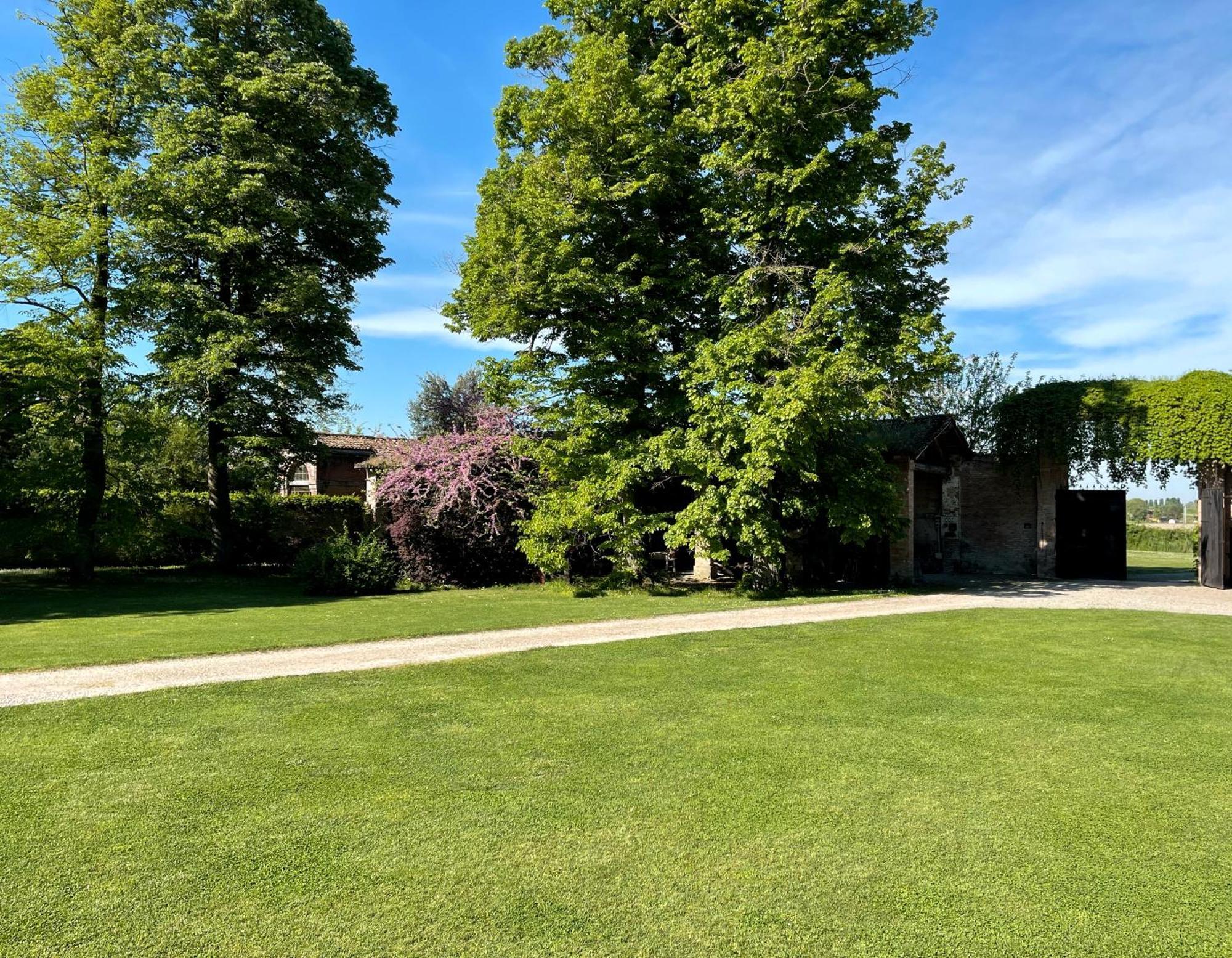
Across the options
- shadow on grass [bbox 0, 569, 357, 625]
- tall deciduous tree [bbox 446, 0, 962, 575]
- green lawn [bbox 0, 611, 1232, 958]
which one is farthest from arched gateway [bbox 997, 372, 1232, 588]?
shadow on grass [bbox 0, 569, 357, 625]

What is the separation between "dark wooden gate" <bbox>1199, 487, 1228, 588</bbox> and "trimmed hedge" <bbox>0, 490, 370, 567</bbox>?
73.7ft

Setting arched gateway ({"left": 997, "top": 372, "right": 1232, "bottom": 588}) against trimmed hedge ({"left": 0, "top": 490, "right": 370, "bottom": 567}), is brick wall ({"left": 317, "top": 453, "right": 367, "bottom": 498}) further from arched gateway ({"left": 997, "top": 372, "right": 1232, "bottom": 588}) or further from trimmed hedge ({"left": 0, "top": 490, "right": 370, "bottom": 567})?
arched gateway ({"left": 997, "top": 372, "right": 1232, "bottom": 588})

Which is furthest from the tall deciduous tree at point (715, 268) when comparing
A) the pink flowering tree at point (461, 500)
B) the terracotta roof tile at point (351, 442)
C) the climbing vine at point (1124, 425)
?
the terracotta roof tile at point (351, 442)

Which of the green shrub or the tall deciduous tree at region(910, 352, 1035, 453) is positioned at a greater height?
the tall deciduous tree at region(910, 352, 1035, 453)

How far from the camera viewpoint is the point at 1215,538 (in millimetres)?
18047

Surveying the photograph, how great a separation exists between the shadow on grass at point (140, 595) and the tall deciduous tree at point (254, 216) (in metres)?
2.40

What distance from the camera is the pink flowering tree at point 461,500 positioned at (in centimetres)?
1900

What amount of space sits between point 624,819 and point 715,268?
15290 millimetres

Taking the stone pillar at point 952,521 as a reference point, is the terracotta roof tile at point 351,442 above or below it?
above

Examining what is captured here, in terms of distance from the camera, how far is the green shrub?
57.7 ft

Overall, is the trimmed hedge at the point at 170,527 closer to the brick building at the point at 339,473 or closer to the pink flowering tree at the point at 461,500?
the pink flowering tree at the point at 461,500

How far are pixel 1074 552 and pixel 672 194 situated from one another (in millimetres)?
14912

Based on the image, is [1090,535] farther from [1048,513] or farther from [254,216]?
[254,216]

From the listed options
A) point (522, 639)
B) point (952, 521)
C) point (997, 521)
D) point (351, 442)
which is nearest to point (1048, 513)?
point (997, 521)
